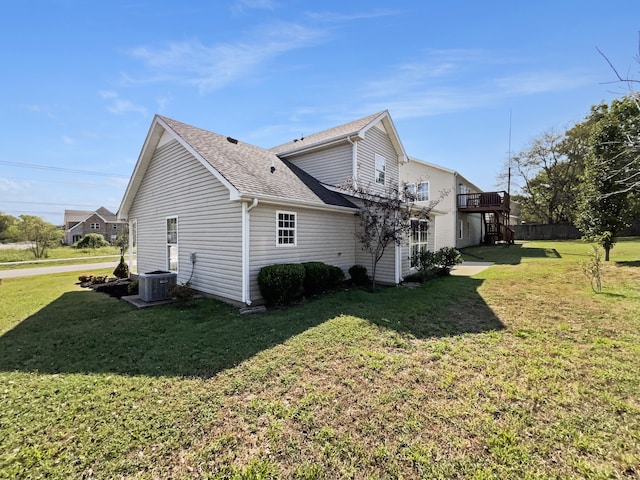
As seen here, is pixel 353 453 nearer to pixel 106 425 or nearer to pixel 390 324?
pixel 106 425

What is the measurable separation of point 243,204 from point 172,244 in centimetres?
475

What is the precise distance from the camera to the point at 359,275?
10906 millimetres

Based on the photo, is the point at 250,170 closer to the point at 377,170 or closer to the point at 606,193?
the point at 377,170

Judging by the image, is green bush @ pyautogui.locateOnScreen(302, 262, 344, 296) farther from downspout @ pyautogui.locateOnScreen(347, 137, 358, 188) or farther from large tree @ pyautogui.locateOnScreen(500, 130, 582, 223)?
large tree @ pyautogui.locateOnScreen(500, 130, 582, 223)

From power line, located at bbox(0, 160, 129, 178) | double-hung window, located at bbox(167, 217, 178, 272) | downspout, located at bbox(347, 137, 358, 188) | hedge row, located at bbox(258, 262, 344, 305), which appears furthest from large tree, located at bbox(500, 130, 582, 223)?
power line, located at bbox(0, 160, 129, 178)

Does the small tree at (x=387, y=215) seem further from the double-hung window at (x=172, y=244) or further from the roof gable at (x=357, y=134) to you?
the double-hung window at (x=172, y=244)

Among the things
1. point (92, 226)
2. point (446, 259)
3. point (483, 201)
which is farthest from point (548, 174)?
point (92, 226)

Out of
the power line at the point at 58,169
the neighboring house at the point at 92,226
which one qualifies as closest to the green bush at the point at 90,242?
the neighboring house at the point at 92,226

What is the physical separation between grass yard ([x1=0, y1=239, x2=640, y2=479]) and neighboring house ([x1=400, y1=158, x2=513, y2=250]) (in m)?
14.2

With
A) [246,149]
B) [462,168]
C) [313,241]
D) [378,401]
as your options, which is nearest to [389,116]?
[246,149]

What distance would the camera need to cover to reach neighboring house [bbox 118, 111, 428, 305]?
790cm

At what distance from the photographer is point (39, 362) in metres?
4.55

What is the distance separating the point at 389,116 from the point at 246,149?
6.85m

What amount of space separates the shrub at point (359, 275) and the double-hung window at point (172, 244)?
6.63m
